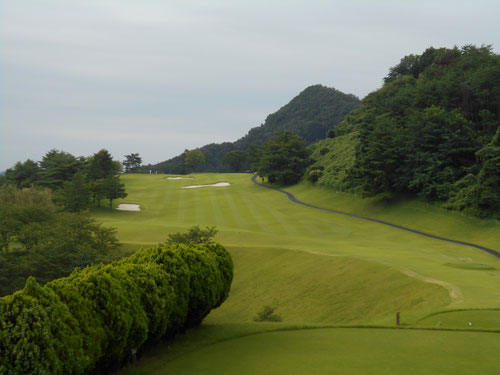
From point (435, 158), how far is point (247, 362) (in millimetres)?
41276

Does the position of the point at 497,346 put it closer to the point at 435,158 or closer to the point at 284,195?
the point at 435,158

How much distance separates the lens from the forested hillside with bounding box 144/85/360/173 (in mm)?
160000

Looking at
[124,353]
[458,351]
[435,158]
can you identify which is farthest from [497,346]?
[435,158]

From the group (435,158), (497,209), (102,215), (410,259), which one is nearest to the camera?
(410,259)

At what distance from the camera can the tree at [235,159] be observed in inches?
5167

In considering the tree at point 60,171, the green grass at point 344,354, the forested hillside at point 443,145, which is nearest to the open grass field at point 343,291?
the green grass at point 344,354

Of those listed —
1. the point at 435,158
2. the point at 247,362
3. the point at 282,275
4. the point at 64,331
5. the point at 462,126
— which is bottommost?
the point at 282,275

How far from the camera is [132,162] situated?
125 metres

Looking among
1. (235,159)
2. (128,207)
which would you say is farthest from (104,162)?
(235,159)

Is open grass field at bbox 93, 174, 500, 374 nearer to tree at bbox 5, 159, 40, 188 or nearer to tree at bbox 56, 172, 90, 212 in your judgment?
tree at bbox 56, 172, 90, 212

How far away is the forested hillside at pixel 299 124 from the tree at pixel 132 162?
2017cm

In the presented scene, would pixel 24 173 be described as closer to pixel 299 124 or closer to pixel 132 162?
pixel 132 162

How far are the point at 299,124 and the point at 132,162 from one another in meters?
77.1

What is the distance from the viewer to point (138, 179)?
91.8 metres
